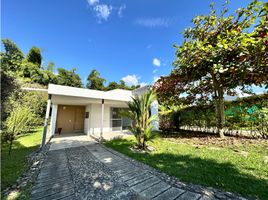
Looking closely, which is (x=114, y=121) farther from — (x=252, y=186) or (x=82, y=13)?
(x=252, y=186)

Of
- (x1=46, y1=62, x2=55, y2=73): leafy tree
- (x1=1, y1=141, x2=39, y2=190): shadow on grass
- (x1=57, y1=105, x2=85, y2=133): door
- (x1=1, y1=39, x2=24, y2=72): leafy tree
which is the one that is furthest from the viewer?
(x1=46, y1=62, x2=55, y2=73): leafy tree

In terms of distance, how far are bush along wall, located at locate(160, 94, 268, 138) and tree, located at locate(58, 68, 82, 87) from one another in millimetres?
30054

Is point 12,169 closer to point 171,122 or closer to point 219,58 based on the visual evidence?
point 219,58

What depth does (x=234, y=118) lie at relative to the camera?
24.6ft

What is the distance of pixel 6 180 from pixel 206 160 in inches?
241

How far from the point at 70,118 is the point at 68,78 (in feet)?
79.0

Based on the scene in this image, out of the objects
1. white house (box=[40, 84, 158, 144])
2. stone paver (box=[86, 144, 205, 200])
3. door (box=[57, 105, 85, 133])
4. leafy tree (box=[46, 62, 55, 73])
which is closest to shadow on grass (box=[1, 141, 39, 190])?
stone paver (box=[86, 144, 205, 200])

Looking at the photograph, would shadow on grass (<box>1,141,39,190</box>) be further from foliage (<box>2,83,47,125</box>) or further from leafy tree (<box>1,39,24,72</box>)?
leafy tree (<box>1,39,24,72</box>)

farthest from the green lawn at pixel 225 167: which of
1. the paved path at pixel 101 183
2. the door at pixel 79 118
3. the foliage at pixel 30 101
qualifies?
the foliage at pixel 30 101

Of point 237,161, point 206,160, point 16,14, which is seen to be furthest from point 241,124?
point 16,14

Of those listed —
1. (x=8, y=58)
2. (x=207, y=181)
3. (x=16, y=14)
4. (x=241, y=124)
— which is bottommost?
(x=207, y=181)

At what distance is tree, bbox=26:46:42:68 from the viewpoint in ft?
A: 92.6

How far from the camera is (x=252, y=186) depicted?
9.27ft

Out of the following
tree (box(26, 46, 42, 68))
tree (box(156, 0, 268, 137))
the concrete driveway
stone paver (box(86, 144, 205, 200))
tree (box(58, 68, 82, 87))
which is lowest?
stone paver (box(86, 144, 205, 200))
